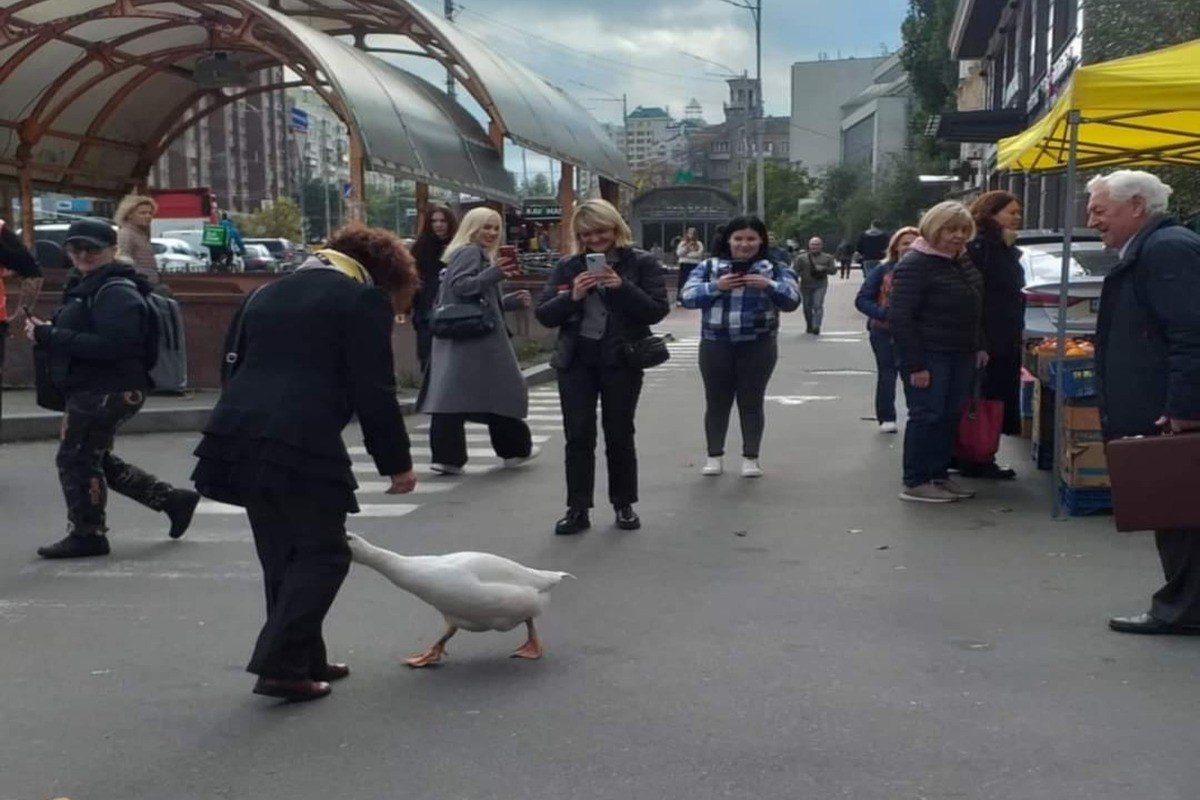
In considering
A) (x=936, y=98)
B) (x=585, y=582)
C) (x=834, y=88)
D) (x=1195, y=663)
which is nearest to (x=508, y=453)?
(x=585, y=582)

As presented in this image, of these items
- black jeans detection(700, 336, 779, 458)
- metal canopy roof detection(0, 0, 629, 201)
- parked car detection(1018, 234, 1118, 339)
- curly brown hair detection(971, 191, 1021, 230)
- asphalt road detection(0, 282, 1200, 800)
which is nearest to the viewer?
asphalt road detection(0, 282, 1200, 800)

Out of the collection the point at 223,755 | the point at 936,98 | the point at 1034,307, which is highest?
the point at 936,98

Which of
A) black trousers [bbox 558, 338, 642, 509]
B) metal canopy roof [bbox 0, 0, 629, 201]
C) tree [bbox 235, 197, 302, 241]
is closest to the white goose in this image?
black trousers [bbox 558, 338, 642, 509]

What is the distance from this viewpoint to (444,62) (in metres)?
19.1

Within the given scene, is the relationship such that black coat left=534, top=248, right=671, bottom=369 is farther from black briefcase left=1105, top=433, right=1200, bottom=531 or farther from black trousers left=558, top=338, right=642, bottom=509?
black briefcase left=1105, top=433, right=1200, bottom=531

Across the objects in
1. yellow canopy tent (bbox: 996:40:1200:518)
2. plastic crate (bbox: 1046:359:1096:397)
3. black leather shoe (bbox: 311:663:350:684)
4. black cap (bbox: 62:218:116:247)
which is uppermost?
yellow canopy tent (bbox: 996:40:1200:518)

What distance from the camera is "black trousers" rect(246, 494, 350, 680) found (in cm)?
484

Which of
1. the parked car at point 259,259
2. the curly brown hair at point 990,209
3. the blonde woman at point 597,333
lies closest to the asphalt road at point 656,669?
the blonde woman at point 597,333

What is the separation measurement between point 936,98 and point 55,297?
51.7m

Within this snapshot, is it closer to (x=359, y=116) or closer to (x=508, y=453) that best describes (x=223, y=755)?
(x=508, y=453)

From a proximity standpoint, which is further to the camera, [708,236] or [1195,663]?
[708,236]

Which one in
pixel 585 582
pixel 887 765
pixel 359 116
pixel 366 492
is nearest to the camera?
pixel 887 765

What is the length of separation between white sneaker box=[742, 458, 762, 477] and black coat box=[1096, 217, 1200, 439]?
3919 mm

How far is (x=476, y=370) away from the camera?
985 cm
